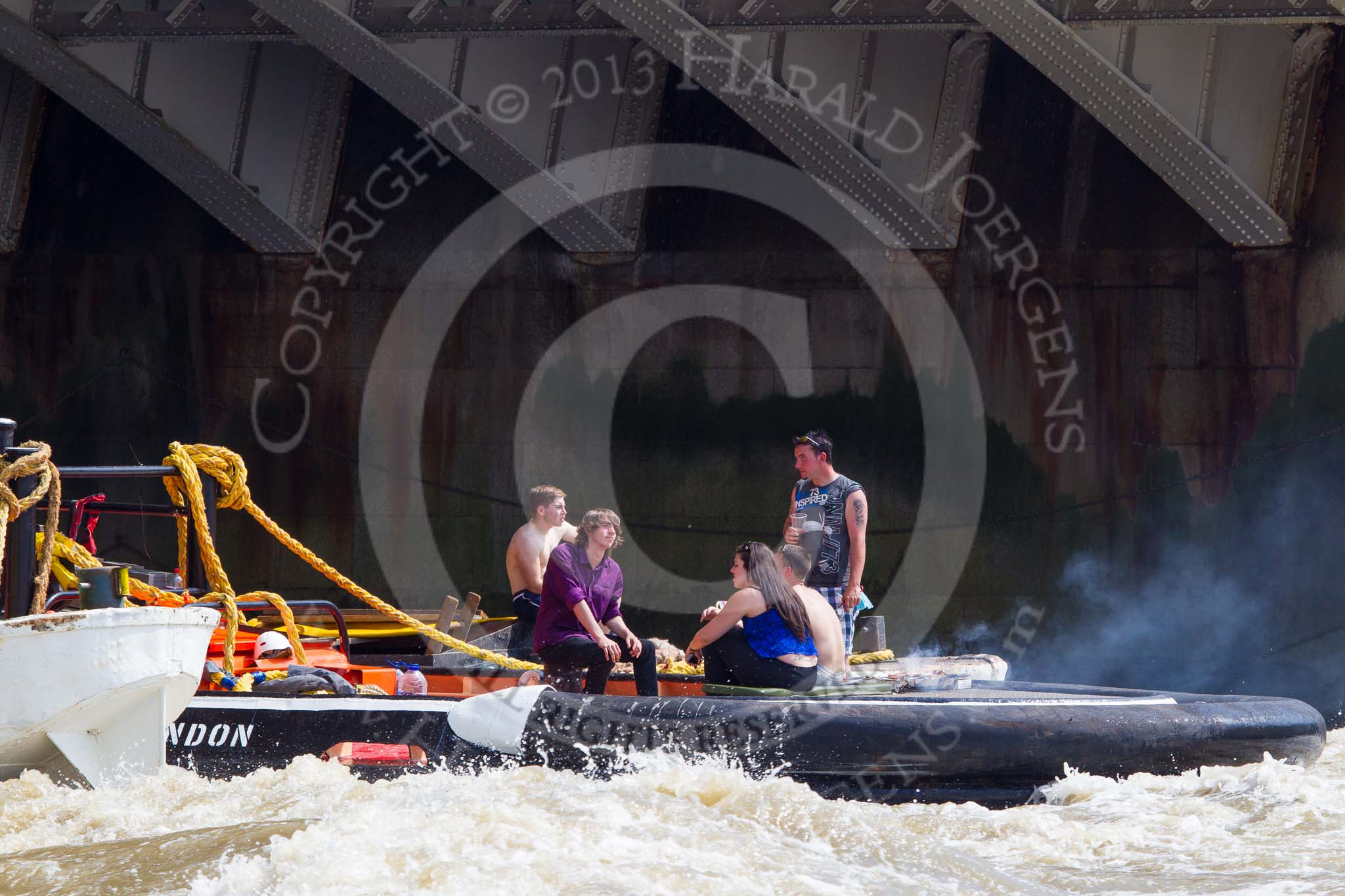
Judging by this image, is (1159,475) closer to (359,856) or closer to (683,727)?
(683,727)

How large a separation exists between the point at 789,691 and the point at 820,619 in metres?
0.44

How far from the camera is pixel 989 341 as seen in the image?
10.5m

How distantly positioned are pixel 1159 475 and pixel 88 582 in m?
7.81

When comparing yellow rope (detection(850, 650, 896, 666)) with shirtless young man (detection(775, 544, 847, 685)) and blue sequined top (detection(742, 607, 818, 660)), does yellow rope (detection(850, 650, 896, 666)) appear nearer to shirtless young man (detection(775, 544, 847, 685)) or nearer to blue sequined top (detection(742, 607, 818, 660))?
shirtless young man (detection(775, 544, 847, 685))

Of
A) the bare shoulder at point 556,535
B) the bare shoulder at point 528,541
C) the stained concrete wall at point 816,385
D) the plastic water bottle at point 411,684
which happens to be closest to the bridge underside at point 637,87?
the stained concrete wall at point 816,385

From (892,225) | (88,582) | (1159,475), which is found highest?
(892,225)

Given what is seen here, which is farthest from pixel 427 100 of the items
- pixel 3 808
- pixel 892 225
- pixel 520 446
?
pixel 3 808

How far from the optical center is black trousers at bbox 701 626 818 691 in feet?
19.9

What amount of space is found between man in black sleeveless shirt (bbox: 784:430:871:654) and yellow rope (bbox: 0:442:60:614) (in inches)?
148

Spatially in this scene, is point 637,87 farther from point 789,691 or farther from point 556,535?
point 789,691

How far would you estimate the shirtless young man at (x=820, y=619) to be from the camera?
6223 millimetres

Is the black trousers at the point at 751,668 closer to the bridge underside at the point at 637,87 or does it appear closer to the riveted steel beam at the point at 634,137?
the bridge underside at the point at 637,87

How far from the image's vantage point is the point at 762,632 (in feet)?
20.0

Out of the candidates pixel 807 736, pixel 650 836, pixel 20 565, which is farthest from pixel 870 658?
pixel 20 565
